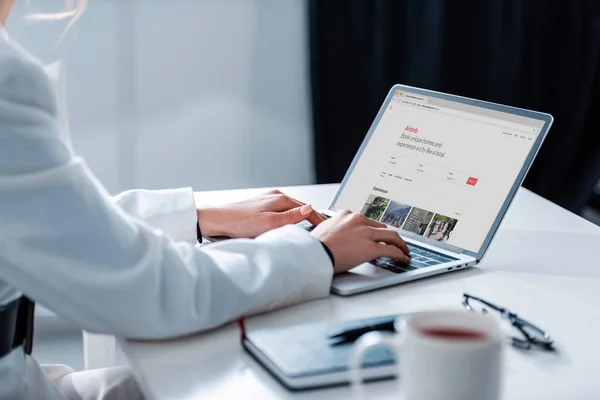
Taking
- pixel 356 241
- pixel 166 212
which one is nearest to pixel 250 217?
pixel 166 212

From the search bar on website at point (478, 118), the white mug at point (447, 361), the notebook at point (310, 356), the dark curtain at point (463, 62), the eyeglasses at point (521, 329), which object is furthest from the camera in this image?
the dark curtain at point (463, 62)

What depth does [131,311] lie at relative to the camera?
92 cm

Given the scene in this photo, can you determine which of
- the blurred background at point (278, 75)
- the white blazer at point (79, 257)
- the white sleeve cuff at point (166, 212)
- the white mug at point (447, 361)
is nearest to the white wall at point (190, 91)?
the blurred background at point (278, 75)

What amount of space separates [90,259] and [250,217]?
43cm

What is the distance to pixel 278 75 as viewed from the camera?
2.70 meters

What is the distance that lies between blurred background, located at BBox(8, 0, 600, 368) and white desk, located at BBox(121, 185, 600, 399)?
129 cm

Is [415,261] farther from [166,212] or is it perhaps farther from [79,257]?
[79,257]

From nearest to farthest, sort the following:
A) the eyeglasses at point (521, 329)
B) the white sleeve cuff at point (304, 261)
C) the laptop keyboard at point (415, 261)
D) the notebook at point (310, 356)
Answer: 1. the notebook at point (310, 356)
2. the eyeglasses at point (521, 329)
3. the white sleeve cuff at point (304, 261)
4. the laptop keyboard at point (415, 261)

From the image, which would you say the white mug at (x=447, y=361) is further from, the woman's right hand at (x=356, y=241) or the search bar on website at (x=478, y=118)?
the search bar on website at (x=478, y=118)

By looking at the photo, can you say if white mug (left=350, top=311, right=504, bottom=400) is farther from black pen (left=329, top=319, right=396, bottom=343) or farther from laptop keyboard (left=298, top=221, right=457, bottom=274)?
laptop keyboard (left=298, top=221, right=457, bottom=274)

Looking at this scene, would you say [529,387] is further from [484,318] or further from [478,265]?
[478,265]

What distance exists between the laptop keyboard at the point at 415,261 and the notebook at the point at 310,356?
0.79 ft

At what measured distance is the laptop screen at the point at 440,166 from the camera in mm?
1262

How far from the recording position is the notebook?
0.82m
